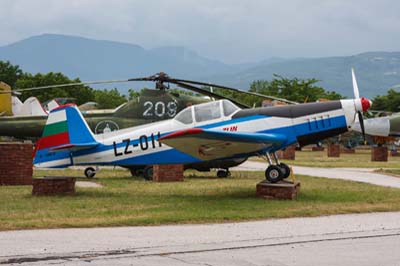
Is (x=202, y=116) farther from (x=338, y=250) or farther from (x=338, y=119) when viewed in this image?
→ (x=338, y=250)

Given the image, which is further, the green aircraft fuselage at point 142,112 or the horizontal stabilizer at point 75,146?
the green aircraft fuselage at point 142,112

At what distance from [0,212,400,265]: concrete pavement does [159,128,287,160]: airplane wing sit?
3.35m

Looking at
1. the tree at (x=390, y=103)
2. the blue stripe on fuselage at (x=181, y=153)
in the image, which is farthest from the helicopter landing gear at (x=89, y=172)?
the tree at (x=390, y=103)

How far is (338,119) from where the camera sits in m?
16.0

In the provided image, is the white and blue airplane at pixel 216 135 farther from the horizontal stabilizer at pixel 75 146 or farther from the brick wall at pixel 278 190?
the brick wall at pixel 278 190

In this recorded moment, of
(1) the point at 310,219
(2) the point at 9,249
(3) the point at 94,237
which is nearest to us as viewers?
(2) the point at 9,249

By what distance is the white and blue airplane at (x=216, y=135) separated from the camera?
1552cm

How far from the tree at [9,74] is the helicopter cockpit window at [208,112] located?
9621cm

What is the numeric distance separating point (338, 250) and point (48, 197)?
25.2 feet

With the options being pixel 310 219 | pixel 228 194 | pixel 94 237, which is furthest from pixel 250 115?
pixel 94 237

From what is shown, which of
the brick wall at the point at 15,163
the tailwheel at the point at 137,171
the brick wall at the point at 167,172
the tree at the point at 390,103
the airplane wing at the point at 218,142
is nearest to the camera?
the airplane wing at the point at 218,142

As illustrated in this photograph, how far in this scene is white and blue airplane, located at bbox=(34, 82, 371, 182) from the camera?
50.9ft

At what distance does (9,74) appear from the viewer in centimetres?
11044

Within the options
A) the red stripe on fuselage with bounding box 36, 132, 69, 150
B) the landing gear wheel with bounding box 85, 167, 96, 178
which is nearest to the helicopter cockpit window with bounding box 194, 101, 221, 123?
the red stripe on fuselage with bounding box 36, 132, 69, 150
